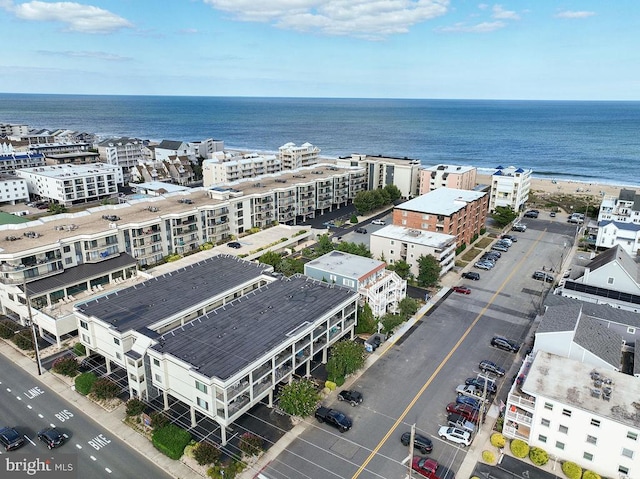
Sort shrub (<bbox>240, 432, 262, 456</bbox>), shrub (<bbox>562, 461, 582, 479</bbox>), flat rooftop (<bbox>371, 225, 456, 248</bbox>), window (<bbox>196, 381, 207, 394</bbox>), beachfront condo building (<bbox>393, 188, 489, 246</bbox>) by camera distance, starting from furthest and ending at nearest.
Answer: beachfront condo building (<bbox>393, 188, 489, 246</bbox>), flat rooftop (<bbox>371, 225, 456, 248</bbox>), window (<bbox>196, 381, 207, 394</bbox>), shrub (<bbox>240, 432, 262, 456</bbox>), shrub (<bbox>562, 461, 582, 479</bbox>)

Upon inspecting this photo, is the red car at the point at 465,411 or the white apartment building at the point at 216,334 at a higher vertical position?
the white apartment building at the point at 216,334

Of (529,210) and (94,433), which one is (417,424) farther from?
(529,210)

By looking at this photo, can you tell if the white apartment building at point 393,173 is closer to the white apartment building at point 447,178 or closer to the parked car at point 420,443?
the white apartment building at point 447,178

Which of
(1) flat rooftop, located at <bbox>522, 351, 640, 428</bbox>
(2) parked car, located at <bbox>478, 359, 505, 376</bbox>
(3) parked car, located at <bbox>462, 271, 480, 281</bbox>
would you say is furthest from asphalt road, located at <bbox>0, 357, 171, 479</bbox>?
(3) parked car, located at <bbox>462, 271, 480, 281</bbox>

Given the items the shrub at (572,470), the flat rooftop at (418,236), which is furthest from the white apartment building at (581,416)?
the flat rooftop at (418,236)

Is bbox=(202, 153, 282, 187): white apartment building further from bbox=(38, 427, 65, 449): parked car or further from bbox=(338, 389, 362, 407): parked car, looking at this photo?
bbox=(38, 427, 65, 449): parked car

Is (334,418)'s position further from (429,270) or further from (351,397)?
(429,270)
